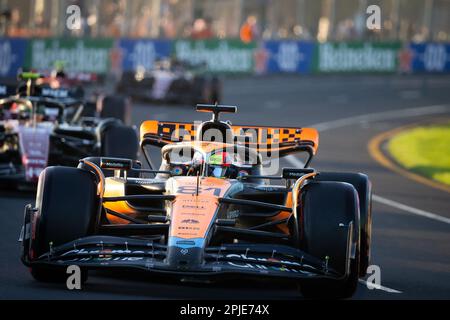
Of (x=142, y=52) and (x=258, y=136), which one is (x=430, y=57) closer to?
(x=142, y=52)

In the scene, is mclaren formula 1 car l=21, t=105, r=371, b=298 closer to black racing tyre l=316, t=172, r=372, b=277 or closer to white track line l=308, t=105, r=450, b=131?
black racing tyre l=316, t=172, r=372, b=277

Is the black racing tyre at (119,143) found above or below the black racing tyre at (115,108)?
below

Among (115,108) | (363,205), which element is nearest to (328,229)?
(363,205)

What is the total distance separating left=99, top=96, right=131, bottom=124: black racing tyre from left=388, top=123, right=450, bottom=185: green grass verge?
5494mm

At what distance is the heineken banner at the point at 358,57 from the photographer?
1909 inches

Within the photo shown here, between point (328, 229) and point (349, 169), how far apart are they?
41.9ft

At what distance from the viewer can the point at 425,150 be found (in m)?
28.1

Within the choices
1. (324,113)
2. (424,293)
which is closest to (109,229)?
(424,293)

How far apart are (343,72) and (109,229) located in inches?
1563

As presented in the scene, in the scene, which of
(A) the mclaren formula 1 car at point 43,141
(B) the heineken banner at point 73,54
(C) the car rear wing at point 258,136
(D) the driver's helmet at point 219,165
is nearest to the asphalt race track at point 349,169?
(A) the mclaren formula 1 car at point 43,141

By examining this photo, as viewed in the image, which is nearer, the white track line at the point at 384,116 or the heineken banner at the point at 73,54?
the white track line at the point at 384,116

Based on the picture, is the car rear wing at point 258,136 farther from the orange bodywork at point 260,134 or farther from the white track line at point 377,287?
the white track line at point 377,287

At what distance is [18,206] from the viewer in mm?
15289

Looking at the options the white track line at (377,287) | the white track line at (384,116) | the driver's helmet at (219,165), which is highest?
the driver's helmet at (219,165)
